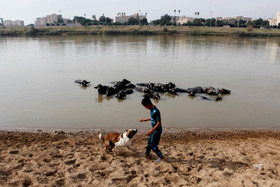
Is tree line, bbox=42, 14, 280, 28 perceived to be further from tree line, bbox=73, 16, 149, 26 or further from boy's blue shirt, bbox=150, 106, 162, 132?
boy's blue shirt, bbox=150, 106, 162, 132

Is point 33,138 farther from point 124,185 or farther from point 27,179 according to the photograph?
point 124,185

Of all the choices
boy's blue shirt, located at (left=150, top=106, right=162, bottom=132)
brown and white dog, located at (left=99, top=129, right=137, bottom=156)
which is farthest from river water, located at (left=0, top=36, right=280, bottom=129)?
boy's blue shirt, located at (left=150, top=106, right=162, bottom=132)

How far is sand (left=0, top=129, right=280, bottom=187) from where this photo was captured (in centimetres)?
448

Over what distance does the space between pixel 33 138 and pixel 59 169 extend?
304 cm

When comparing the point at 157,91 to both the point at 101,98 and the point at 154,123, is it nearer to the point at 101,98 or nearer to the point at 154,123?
the point at 101,98

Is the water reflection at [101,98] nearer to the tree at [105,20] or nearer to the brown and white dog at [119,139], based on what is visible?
the brown and white dog at [119,139]

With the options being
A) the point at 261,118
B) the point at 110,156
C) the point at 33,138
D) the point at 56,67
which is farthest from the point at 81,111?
the point at 56,67

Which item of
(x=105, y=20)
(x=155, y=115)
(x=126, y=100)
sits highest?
(x=105, y=20)

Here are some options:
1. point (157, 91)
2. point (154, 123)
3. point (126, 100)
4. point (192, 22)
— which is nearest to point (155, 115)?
point (154, 123)

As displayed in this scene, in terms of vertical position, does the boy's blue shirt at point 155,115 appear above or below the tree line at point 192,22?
below

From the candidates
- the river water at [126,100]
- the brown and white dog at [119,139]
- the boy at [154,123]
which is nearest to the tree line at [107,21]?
the river water at [126,100]

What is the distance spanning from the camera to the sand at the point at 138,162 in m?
4.48

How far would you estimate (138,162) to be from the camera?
5441mm

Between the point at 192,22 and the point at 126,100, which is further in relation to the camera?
the point at 192,22
